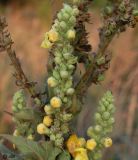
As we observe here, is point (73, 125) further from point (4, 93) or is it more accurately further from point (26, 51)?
point (26, 51)

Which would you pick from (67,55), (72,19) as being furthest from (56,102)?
(72,19)

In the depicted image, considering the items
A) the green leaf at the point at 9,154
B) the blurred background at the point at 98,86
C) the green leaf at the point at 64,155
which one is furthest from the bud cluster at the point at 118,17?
the green leaf at the point at 9,154

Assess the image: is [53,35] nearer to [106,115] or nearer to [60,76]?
[60,76]

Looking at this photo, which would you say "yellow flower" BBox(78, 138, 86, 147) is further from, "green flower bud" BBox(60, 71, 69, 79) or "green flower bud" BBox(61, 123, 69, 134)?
"green flower bud" BBox(60, 71, 69, 79)

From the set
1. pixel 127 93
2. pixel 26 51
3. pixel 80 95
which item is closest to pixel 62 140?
pixel 80 95

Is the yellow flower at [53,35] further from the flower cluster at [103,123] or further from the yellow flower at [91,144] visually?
the yellow flower at [91,144]

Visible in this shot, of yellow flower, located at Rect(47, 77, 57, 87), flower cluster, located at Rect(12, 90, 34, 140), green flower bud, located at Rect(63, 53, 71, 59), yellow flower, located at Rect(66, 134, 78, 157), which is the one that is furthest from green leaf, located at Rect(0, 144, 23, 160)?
green flower bud, located at Rect(63, 53, 71, 59)
